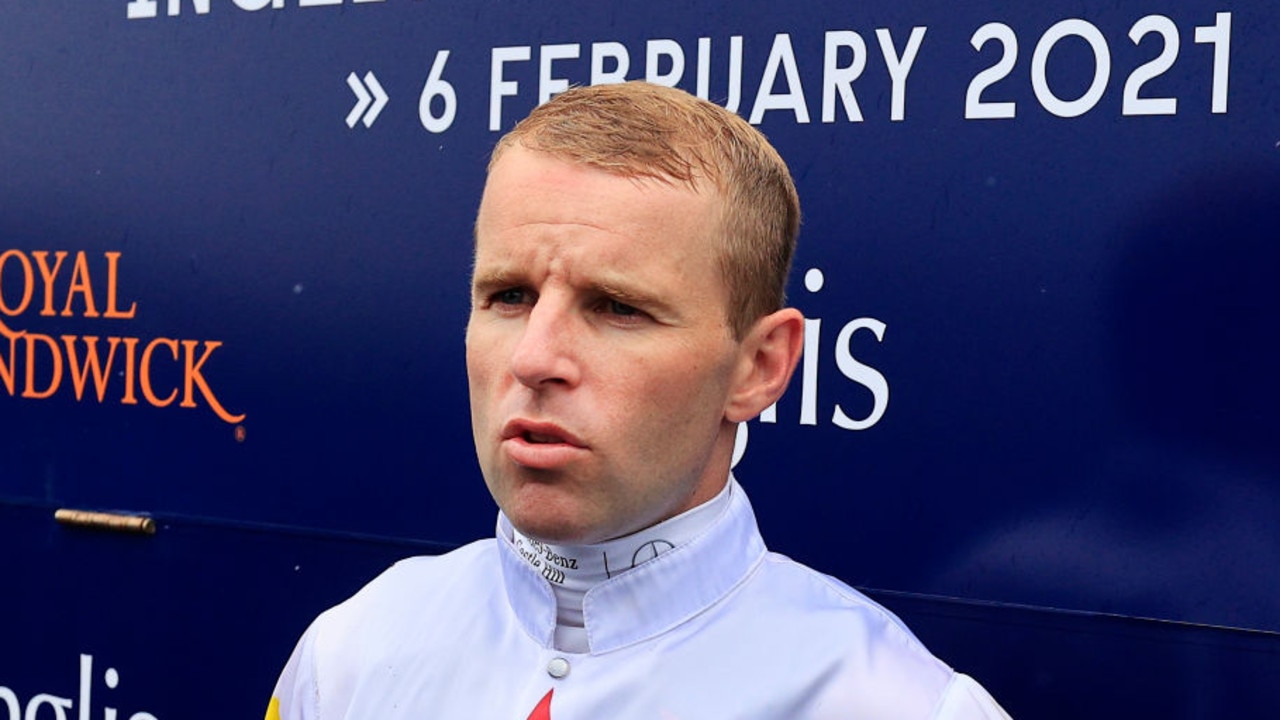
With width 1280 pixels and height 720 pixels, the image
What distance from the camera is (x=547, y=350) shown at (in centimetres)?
116

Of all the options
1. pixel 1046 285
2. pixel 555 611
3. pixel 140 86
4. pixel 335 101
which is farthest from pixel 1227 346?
pixel 140 86

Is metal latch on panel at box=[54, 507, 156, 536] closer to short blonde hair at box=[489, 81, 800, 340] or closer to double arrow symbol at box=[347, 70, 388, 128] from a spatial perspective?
double arrow symbol at box=[347, 70, 388, 128]

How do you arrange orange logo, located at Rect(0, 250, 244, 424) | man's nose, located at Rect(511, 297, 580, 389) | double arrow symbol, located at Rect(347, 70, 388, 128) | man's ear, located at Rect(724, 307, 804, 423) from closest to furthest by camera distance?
man's nose, located at Rect(511, 297, 580, 389)
man's ear, located at Rect(724, 307, 804, 423)
double arrow symbol, located at Rect(347, 70, 388, 128)
orange logo, located at Rect(0, 250, 244, 424)

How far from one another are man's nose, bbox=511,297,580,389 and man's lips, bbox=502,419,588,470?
33mm

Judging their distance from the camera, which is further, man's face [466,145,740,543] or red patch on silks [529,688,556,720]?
red patch on silks [529,688,556,720]

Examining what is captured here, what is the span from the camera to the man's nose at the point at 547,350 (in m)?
1.16

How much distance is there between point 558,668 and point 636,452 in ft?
0.76

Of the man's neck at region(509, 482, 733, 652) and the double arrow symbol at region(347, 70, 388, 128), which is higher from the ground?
the double arrow symbol at region(347, 70, 388, 128)

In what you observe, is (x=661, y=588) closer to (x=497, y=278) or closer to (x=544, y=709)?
(x=544, y=709)

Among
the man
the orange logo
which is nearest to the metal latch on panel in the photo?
the orange logo

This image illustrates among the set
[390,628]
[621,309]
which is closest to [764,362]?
[621,309]

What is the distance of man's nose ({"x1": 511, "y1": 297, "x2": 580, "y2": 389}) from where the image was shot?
3.80 feet

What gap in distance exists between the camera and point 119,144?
2318 millimetres

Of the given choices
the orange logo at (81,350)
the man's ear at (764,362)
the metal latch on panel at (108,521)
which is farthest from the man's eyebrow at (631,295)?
the metal latch on panel at (108,521)
